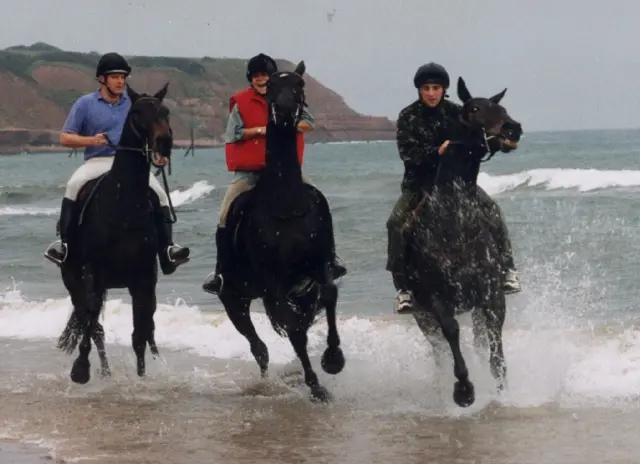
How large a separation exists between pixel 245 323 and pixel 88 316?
1.52 metres

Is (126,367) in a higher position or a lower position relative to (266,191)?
lower

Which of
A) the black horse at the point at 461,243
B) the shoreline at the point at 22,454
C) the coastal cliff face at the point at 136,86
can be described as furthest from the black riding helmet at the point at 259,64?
the coastal cliff face at the point at 136,86

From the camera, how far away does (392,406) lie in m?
9.16

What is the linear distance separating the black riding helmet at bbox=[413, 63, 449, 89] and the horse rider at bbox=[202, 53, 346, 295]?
1.17 m

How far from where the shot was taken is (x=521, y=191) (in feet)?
144

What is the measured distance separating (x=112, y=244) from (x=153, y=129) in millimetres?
1193

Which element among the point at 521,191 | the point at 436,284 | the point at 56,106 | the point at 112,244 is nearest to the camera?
the point at 436,284

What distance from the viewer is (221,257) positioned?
10188 mm

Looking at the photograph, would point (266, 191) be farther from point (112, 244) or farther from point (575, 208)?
point (575, 208)

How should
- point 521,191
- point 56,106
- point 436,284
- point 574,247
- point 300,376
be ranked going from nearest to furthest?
point 436,284
point 300,376
point 574,247
point 521,191
point 56,106

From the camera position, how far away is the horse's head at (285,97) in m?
8.83

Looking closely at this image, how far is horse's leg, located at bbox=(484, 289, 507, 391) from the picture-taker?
8938mm

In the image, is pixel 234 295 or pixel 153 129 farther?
pixel 234 295

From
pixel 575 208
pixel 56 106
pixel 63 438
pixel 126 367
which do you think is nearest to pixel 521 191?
pixel 575 208
